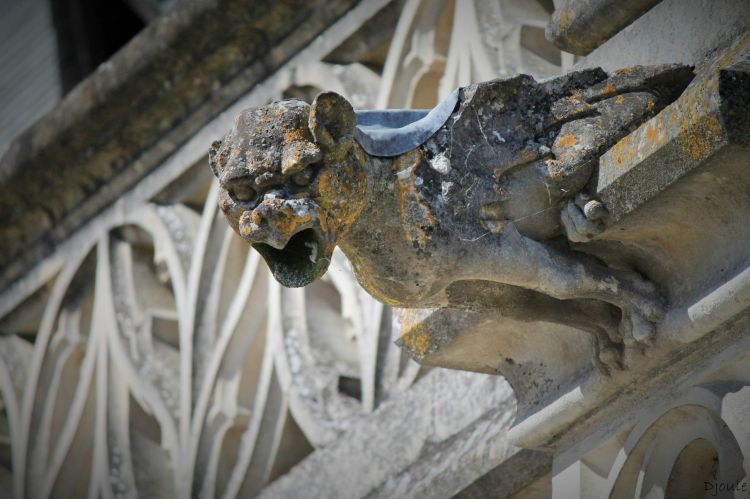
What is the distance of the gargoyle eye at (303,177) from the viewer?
2574 millimetres

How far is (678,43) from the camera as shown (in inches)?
112

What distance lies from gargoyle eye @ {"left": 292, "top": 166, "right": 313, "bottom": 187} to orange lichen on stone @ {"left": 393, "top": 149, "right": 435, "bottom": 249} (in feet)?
0.56

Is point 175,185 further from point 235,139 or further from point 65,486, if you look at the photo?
point 235,139

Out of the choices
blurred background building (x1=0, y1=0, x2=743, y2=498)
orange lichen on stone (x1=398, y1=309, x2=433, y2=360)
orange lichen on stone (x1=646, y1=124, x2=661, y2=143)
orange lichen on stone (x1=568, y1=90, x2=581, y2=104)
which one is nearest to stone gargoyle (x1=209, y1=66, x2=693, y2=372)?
orange lichen on stone (x1=568, y1=90, x2=581, y2=104)

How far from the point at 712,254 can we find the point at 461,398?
39.1 inches

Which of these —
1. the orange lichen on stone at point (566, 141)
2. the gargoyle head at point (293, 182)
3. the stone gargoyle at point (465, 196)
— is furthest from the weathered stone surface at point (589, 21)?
the gargoyle head at point (293, 182)

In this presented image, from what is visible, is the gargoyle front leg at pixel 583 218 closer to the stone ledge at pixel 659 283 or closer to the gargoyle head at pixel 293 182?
the stone ledge at pixel 659 283

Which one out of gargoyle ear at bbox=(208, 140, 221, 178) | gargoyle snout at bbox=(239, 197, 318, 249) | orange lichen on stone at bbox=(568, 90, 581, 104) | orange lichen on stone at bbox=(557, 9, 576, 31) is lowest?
orange lichen on stone at bbox=(568, 90, 581, 104)

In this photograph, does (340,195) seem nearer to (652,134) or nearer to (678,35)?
(652,134)

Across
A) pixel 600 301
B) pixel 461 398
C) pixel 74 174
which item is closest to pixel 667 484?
pixel 600 301

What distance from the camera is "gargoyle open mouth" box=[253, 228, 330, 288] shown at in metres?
2.59

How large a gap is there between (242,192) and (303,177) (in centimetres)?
9

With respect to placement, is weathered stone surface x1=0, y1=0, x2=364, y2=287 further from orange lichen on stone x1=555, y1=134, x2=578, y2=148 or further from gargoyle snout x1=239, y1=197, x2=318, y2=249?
gargoyle snout x1=239, y1=197, x2=318, y2=249

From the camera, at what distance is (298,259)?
2615 mm
